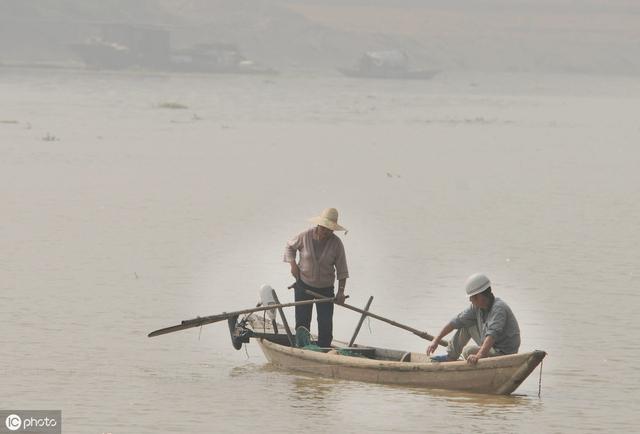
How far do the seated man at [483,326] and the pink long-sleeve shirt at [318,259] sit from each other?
50.9 inches

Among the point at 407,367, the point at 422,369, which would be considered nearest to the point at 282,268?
→ the point at 407,367

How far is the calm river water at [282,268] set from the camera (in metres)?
12.7

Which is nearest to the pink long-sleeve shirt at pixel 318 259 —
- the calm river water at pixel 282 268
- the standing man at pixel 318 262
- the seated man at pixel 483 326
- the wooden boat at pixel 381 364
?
the standing man at pixel 318 262

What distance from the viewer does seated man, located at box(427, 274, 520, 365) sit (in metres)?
12.3

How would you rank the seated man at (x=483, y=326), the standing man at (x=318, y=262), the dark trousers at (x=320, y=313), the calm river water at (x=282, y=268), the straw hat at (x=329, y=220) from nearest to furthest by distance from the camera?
1. the seated man at (x=483, y=326)
2. the calm river water at (x=282, y=268)
3. the straw hat at (x=329, y=220)
4. the standing man at (x=318, y=262)
5. the dark trousers at (x=320, y=313)

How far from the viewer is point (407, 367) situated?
13.1 meters

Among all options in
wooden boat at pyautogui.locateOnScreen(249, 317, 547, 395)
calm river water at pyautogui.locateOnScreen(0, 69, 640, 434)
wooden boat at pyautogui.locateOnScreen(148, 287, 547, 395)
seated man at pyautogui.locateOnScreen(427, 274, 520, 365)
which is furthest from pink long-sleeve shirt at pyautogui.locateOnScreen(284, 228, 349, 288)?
seated man at pyautogui.locateOnScreen(427, 274, 520, 365)

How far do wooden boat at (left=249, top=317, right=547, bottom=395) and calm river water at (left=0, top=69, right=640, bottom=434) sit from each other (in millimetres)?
121

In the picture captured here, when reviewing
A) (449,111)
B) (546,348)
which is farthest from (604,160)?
(449,111)

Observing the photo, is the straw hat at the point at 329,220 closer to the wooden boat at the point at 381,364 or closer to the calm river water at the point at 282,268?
the wooden boat at the point at 381,364

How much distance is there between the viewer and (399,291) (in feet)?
62.1

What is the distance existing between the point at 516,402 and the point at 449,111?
75.2 meters

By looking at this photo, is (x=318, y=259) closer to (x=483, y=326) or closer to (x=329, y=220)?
(x=329, y=220)

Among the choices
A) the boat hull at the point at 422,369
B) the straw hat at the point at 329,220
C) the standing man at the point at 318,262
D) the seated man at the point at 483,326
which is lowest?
the boat hull at the point at 422,369
